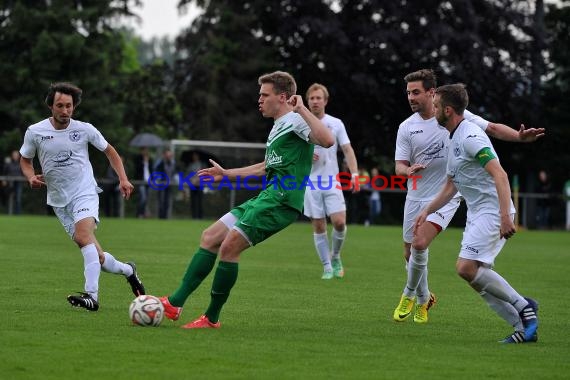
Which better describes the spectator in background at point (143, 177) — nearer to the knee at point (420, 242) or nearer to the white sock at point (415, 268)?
the white sock at point (415, 268)

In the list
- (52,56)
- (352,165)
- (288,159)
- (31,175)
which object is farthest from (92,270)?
(52,56)

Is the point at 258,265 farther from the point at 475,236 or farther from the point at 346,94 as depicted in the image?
the point at 346,94

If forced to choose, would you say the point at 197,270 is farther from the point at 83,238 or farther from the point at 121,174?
the point at 121,174

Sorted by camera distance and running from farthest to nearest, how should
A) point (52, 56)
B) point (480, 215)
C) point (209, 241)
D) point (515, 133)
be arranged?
point (52, 56) < point (515, 133) < point (209, 241) < point (480, 215)

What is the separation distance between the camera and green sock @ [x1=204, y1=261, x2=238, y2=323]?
9.04 meters

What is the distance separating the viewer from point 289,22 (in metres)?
41.9

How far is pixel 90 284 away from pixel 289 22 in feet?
106

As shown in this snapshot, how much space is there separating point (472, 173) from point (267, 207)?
1675mm

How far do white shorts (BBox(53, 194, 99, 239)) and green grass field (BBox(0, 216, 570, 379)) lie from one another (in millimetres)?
792

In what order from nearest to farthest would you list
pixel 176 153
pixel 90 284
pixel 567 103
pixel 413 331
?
pixel 413 331
pixel 90 284
pixel 176 153
pixel 567 103

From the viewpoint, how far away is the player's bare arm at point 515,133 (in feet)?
31.0

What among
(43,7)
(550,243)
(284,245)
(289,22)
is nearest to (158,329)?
(284,245)

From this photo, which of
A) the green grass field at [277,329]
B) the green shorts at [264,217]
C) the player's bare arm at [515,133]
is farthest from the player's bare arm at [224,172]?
the player's bare arm at [515,133]

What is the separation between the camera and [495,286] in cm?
881
